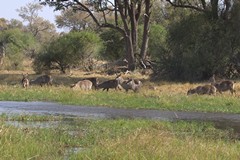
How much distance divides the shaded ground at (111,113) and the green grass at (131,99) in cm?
110

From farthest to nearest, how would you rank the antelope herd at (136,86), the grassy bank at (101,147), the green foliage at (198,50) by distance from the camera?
1. the green foliage at (198,50)
2. the antelope herd at (136,86)
3. the grassy bank at (101,147)

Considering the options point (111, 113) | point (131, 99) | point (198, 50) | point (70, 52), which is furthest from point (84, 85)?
point (70, 52)

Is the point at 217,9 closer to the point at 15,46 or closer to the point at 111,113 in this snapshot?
the point at 111,113

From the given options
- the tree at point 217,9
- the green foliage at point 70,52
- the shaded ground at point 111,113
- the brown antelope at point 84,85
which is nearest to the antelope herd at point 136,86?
the brown antelope at point 84,85

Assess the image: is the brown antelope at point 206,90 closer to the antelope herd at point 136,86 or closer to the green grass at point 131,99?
the antelope herd at point 136,86

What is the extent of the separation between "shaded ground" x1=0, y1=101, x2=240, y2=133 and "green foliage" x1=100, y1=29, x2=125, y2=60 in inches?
1377

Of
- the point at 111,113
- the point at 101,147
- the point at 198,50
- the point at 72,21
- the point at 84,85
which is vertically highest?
the point at 72,21

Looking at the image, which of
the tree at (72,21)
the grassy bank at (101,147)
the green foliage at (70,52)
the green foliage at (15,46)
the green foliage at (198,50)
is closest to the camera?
the grassy bank at (101,147)

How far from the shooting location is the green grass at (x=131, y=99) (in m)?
23.5

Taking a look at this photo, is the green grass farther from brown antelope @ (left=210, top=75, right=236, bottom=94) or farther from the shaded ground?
brown antelope @ (left=210, top=75, right=236, bottom=94)

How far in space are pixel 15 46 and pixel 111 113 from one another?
157 ft

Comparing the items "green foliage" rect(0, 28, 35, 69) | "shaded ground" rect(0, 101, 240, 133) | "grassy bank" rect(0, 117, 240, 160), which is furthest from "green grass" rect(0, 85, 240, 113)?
"green foliage" rect(0, 28, 35, 69)

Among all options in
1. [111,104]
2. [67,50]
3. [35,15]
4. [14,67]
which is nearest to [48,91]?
[111,104]

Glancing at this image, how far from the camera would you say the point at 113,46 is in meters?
58.9
